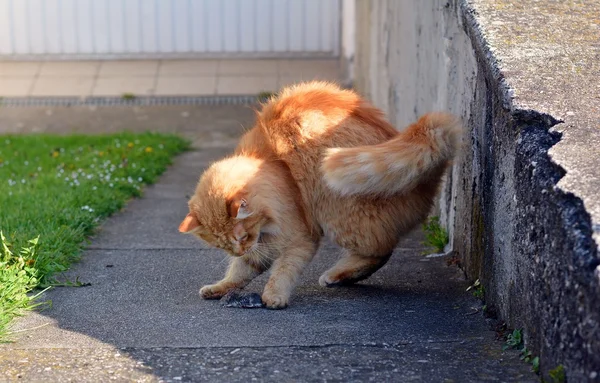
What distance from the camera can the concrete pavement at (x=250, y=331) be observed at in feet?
9.62

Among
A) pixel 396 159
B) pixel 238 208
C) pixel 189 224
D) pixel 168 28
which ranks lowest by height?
pixel 189 224

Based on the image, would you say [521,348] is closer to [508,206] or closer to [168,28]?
[508,206]

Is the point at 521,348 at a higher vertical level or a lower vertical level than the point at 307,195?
lower

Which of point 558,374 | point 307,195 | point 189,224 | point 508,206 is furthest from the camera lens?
point 307,195

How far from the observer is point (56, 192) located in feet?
18.5

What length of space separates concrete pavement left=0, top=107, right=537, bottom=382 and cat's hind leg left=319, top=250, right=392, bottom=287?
0.19 ft

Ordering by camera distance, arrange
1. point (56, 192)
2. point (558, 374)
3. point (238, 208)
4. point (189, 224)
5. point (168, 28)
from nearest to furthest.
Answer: point (558, 374) < point (238, 208) < point (189, 224) < point (56, 192) < point (168, 28)

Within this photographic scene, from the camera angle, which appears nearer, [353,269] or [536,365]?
[536,365]

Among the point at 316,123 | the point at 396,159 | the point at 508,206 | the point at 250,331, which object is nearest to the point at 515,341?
the point at 508,206

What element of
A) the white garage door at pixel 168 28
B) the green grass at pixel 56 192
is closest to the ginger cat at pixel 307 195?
the green grass at pixel 56 192

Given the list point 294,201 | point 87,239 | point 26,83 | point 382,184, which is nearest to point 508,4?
point 382,184

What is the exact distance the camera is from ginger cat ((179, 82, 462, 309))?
11.5ft

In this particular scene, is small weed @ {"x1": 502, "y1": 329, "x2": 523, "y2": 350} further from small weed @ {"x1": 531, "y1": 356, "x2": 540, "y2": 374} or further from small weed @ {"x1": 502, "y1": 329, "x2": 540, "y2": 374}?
small weed @ {"x1": 531, "y1": 356, "x2": 540, "y2": 374}

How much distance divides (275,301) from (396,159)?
0.82 metres
